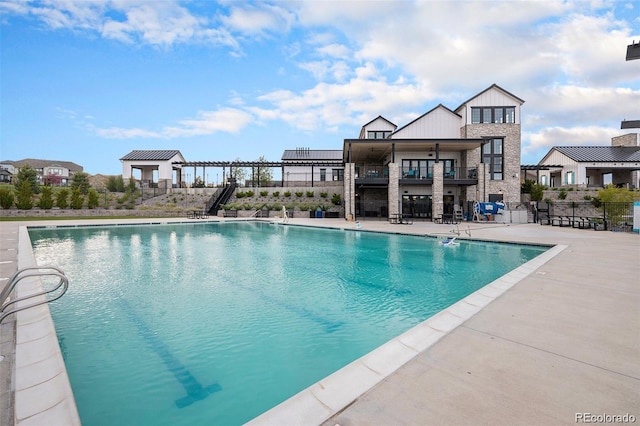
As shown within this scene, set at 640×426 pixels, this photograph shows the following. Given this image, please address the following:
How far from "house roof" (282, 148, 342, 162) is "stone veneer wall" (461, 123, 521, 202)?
18.9 m

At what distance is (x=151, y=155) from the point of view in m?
40.4

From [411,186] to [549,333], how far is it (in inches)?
941

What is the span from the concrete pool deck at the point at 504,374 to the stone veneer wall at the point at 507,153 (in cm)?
2470

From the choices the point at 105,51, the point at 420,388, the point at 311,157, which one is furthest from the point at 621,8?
the point at 311,157

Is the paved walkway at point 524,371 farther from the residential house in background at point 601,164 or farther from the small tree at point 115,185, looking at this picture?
the small tree at point 115,185

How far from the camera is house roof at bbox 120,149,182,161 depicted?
39625 mm

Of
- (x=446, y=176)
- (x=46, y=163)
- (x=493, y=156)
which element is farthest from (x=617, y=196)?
(x=46, y=163)

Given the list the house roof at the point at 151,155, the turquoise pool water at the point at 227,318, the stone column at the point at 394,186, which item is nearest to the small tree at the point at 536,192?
the stone column at the point at 394,186

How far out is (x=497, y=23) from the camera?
1309cm

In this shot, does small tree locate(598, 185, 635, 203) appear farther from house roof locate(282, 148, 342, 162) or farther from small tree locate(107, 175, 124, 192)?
small tree locate(107, 175, 124, 192)

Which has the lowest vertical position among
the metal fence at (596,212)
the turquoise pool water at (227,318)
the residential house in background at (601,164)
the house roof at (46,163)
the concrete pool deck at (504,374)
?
the turquoise pool water at (227,318)

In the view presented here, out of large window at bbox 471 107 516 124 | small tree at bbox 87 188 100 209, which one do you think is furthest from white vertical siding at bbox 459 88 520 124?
small tree at bbox 87 188 100 209

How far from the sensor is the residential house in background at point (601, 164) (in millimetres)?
32312

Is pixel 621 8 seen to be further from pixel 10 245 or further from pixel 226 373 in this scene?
pixel 10 245
